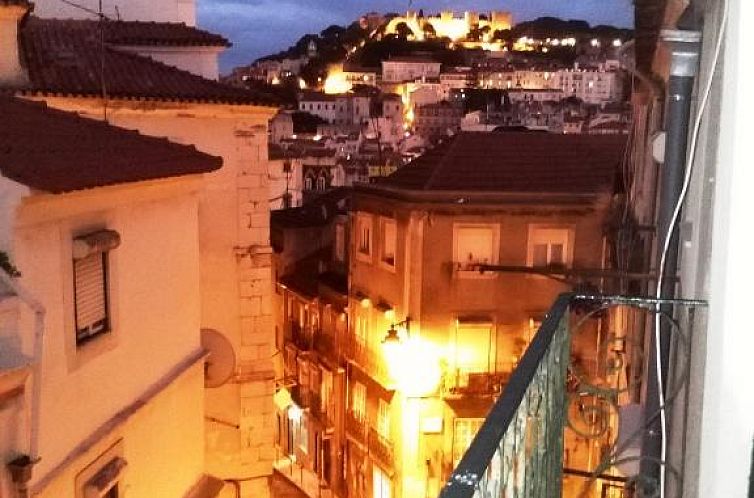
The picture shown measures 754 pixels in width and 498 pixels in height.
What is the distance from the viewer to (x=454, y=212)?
19.1m

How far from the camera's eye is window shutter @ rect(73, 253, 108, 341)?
→ 24.8 ft

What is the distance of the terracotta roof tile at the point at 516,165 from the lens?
64.3 ft

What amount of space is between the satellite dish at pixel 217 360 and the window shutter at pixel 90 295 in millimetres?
3457

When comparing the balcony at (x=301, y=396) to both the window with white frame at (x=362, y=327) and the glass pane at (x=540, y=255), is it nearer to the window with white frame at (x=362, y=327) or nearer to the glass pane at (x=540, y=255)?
the window with white frame at (x=362, y=327)

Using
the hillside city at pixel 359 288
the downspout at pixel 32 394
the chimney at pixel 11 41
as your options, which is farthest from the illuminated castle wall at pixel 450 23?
the downspout at pixel 32 394

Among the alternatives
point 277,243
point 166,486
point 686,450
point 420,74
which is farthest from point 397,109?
point 686,450

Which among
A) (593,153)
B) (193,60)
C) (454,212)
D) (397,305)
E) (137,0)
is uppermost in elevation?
(137,0)

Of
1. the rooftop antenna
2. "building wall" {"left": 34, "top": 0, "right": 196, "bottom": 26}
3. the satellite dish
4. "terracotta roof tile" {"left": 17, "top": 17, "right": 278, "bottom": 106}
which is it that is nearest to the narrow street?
the satellite dish

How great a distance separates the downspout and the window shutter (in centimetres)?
109

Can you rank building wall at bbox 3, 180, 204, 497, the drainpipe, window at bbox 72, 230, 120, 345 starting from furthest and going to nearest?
window at bbox 72, 230, 120, 345 → building wall at bbox 3, 180, 204, 497 → the drainpipe

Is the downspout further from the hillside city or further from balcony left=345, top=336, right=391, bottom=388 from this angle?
balcony left=345, top=336, right=391, bottom=388

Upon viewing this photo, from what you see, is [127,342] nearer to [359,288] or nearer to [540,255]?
[540,255]

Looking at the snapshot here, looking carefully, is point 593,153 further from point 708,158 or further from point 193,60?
point 708,158

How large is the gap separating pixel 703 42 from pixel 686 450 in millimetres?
1923
